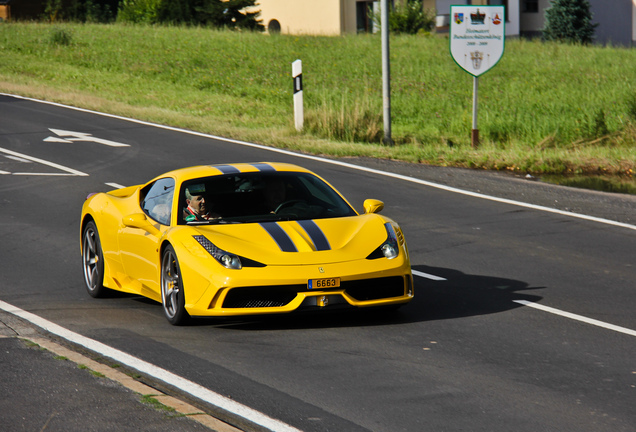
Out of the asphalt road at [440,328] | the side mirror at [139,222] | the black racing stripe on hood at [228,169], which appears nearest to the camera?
the asphalt road at [440,328]

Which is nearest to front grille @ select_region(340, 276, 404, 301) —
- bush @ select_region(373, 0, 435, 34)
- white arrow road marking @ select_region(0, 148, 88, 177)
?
white arrow road marking @ select_region(0, 148, 88, 177)

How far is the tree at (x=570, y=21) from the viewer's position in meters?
49.3

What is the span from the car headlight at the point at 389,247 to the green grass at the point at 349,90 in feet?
30.7

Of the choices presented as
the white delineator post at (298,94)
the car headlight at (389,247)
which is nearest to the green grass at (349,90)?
the white delineator post at (298,94)

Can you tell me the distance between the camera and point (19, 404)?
5.42m

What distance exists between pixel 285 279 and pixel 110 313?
78.3 inches

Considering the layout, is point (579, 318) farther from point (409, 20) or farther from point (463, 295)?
point (409, 20)

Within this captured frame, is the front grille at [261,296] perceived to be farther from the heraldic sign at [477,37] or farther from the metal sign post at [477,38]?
the heraldic sign at [477,37]

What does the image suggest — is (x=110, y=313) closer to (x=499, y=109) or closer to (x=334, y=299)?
(x=334, y=299)

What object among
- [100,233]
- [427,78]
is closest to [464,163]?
[100,233]

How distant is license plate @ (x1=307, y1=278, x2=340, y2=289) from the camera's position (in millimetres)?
7145

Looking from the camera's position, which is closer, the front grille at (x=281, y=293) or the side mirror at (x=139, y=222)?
the front grille at (x=281, y=293)

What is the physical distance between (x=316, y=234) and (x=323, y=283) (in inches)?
21.5

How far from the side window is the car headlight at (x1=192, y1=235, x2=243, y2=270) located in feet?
2.63
